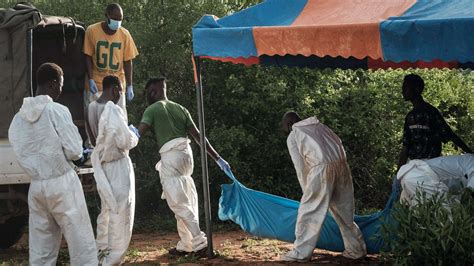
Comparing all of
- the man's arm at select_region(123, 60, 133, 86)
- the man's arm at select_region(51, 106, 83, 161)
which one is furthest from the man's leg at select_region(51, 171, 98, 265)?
the man's arm at select_region(123, 60, 133, 86)

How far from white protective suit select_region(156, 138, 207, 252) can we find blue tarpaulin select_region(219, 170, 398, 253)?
52 centimetres

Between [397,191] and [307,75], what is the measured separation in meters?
4.36

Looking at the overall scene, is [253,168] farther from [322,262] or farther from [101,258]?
[101,258]

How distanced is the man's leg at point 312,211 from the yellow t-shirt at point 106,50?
105 inches

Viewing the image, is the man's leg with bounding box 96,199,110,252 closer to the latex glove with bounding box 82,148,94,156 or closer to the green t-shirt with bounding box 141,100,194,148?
the latex glove with bounding box 82,148,94,156

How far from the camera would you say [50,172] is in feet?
24.7

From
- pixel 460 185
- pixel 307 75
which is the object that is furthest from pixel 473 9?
pixel 307 75

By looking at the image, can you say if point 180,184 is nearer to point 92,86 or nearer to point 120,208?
point 120,208

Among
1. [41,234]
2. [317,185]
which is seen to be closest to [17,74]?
[41,234]

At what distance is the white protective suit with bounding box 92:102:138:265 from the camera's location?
8641 mm

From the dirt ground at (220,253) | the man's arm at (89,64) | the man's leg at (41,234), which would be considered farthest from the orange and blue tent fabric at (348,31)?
the man's leg at (41,234)

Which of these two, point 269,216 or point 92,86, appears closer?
point 269,216

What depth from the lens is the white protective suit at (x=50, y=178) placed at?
7.55 meters

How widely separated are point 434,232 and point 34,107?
9.94 ft
